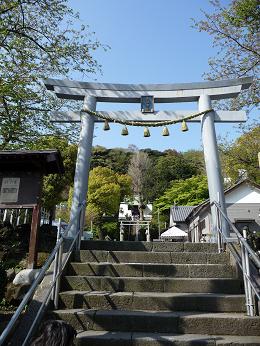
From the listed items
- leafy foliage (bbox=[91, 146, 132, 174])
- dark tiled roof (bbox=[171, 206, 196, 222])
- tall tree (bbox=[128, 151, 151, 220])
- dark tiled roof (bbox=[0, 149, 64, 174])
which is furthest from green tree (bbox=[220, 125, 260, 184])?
leafy foliage (bbox=[91, 146, 132, 174])

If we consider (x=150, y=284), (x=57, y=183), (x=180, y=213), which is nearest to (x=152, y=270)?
(x=150, y=284)

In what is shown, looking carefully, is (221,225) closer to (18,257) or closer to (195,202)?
(18,257)

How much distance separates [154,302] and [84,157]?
434 centimetres

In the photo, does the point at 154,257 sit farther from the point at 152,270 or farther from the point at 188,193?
the point at 188,193

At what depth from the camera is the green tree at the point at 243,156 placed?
48.8 feet

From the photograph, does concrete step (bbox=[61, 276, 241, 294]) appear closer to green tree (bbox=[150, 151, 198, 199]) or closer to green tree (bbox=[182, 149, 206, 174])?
green tree (bbox=[182, 149, 206, 174])

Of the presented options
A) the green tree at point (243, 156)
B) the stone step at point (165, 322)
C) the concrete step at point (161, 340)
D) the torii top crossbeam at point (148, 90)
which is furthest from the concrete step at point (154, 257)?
the green tree at point (243, 156)

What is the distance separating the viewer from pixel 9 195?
6352 mm

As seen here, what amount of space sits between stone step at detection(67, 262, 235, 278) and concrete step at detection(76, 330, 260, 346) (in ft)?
4.38

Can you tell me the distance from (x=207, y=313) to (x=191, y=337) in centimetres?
55

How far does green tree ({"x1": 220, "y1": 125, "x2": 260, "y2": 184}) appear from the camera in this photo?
1487 centimetres

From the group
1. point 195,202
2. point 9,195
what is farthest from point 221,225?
point 195,202

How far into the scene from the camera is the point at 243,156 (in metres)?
15.9

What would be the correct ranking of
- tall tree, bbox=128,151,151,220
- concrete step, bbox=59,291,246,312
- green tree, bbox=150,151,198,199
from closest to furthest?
concrete step, bbox=59,291,246,312 → tall tree, bbox=128,151,151,220 → green tree, bbox=150,151,198,199
